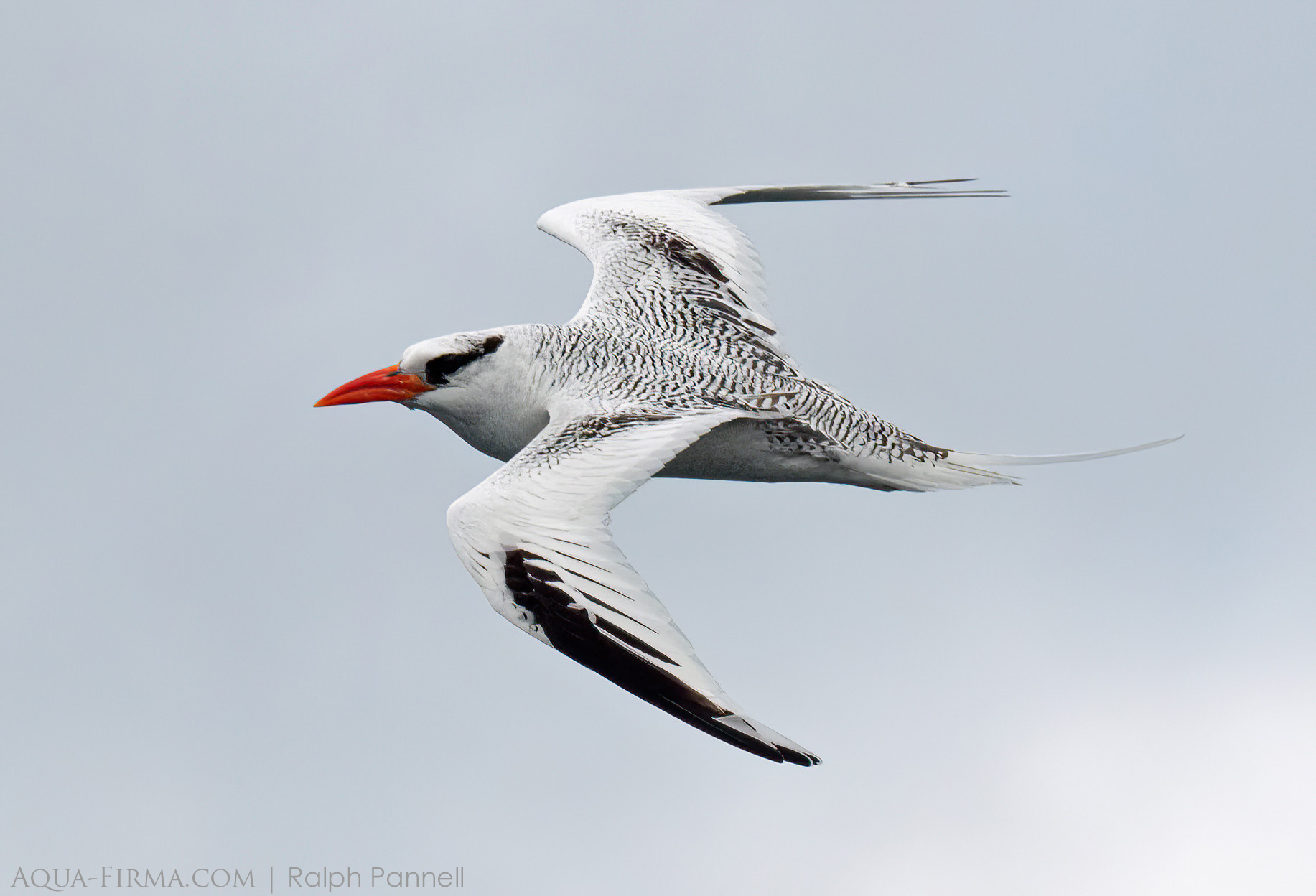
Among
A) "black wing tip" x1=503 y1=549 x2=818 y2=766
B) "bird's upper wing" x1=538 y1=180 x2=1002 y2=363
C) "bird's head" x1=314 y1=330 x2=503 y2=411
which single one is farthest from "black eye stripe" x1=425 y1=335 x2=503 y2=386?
"black wing tip" x1=503 y1=549 x2=818 y2=766

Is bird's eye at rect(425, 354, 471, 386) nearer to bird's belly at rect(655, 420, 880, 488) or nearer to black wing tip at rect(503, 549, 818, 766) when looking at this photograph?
bird's belly at rect(655, 420, 880, 488)

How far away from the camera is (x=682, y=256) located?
11.6 m

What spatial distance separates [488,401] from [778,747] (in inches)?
175

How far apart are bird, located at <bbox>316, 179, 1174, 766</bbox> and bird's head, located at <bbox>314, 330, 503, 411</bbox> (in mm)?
13

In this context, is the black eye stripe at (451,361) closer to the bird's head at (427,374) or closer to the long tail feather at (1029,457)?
the bird's head at (427,374)

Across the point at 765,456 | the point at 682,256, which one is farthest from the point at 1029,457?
the point at 682,256

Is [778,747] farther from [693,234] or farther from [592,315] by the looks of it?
[693,234]

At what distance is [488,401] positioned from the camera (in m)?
9.62

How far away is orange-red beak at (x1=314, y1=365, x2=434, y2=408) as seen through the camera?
979 cm

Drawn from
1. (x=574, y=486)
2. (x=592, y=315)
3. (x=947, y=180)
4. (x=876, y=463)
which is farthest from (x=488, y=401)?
(x=947, y=180)

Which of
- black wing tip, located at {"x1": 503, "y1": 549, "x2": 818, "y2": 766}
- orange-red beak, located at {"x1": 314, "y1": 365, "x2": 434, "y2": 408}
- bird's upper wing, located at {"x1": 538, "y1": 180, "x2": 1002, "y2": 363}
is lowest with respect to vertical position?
black wing tip, located at {"x1": 503, "y1": 549, "x2": 818, "y2": 766}

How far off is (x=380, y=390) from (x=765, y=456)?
315 cm

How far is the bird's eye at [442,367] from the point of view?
963cm

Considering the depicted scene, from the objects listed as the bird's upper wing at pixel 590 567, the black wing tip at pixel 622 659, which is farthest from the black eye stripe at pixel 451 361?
the black wing tip at pixel 622 659
